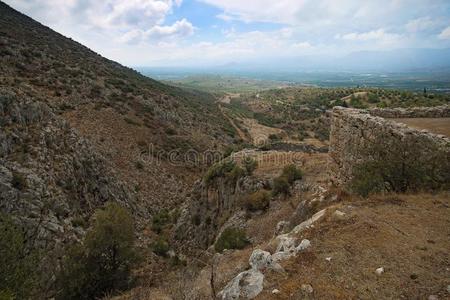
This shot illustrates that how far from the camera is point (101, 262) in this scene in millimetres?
12125

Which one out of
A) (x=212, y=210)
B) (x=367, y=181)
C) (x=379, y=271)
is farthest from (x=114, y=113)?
(x=379, y=271)

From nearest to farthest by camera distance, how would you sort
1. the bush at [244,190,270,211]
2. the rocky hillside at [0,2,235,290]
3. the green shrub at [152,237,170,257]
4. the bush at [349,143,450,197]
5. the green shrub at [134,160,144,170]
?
1. the bush at [349,143,450,197]
2. the rocky hillside at [0,2,235,290]
3. the bush at [244,190,270,211]
4. the green shrub at [152,237,170,257]
5. the green shrub at [134,160,144,170]

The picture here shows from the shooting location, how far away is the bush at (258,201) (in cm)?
1717

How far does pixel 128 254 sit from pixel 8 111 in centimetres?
1169

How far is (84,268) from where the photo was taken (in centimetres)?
1162

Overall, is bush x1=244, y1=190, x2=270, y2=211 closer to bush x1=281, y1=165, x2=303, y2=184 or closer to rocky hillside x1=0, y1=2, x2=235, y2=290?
bush x1=281, y1=165, x2=303, y2=184

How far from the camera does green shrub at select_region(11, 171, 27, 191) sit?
14.9m

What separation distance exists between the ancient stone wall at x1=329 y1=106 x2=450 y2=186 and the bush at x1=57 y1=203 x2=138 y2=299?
8922 mm

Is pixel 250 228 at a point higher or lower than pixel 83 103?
lower

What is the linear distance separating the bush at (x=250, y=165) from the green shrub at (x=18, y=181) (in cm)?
1191

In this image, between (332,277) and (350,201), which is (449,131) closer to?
(350,201)

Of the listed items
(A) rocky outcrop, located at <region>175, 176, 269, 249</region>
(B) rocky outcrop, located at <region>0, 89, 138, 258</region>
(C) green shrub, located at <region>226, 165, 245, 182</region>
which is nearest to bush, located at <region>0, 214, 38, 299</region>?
(B) rocky outcrop, located at <region>0, 89, 138, 258</region>

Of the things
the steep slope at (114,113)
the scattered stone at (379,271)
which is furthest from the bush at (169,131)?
the scattered stone at (379,271)

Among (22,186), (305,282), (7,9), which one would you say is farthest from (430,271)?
(7,9)
